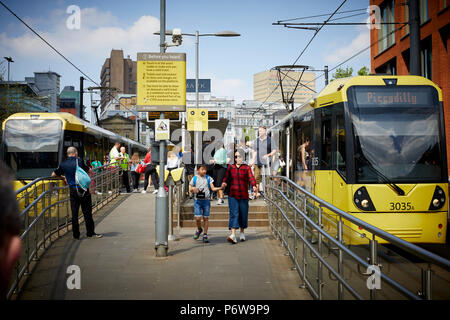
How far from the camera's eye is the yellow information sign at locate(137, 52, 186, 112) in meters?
8.62

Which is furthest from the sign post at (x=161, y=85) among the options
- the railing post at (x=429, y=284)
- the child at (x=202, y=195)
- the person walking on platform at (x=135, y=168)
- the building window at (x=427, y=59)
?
the building window at (x=427, y=59)

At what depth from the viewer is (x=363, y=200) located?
7699 millimetres

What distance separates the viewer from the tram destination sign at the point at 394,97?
8062 mm

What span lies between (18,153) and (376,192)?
1092cm

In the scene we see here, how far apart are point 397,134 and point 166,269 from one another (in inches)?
183

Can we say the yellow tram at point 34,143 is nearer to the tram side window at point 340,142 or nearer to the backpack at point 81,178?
the backpack at point 81,178

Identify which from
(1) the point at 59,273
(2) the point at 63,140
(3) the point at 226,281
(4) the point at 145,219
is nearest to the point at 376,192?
(3) the point at 226,281

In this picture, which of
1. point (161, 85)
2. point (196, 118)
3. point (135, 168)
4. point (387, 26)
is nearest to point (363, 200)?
point (161, 85)

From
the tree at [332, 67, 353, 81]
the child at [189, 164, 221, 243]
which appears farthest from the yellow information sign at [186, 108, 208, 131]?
the tree at [332, 67, 353, 81]

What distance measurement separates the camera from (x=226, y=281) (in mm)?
6359

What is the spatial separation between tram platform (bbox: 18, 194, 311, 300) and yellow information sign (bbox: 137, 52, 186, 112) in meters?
2.84

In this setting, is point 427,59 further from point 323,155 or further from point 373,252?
point 373,252
